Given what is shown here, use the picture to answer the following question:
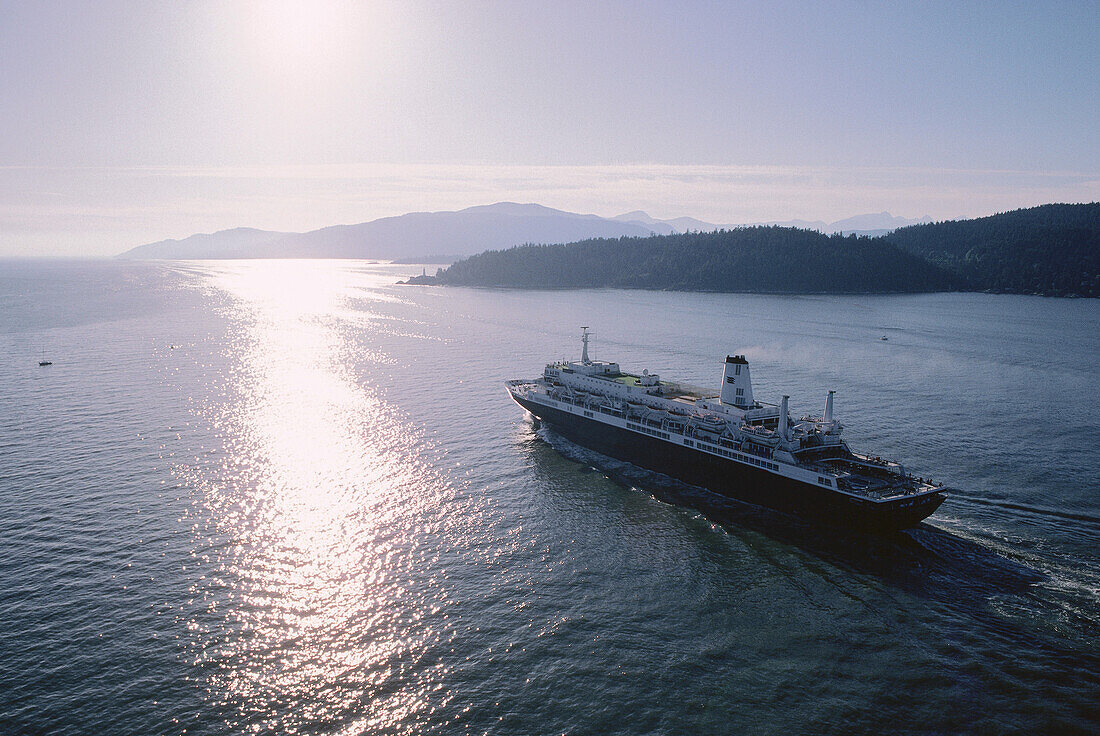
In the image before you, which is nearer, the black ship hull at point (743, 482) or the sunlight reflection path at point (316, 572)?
the sunlight reflection path at point (316, 572)

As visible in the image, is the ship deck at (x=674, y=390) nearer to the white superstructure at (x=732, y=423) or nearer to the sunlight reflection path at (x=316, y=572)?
the white superstructure at (x=732, y=423)

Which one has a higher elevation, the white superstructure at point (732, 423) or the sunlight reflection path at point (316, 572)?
the white superstructure at point (732, 423)

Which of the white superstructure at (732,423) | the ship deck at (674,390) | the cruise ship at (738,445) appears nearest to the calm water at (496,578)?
the cruise ship at (738,445)

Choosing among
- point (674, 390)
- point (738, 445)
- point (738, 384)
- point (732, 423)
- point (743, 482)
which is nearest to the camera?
point (743, 482)

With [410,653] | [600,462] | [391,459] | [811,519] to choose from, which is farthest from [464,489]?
[811,519]

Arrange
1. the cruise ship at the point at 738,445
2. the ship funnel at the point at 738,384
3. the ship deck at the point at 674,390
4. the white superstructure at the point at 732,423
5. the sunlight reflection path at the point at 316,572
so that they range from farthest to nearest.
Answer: the ship deck at the point at 674,390, the ship funnel at the point at 738,384, the white superstructure at the point at 732,423, the cruise ship at the point at 738,445, the sunlight reflection path at the point at 316,572

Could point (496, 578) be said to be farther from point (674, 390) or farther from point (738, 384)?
point (674, 390)

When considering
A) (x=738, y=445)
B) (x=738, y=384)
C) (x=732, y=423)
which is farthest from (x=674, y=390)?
(x=738, y=445)
